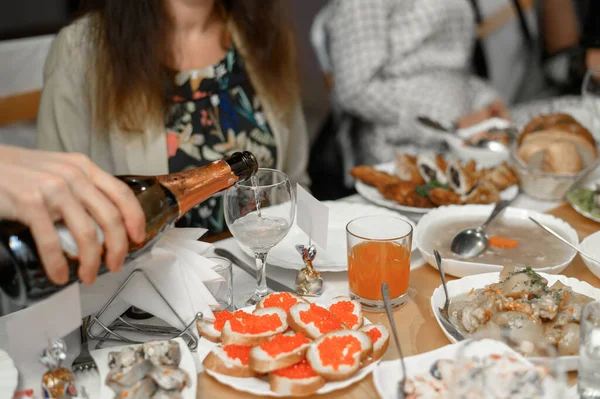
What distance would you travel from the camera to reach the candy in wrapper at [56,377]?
0.82 metres

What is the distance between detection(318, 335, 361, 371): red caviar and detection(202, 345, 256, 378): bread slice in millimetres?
104

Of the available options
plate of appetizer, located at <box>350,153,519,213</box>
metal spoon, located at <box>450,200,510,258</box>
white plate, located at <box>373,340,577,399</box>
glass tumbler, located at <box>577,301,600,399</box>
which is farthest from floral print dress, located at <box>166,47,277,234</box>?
glass tumbler, located at <box>577,301,600,399</box>

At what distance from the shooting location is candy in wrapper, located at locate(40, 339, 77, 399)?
82 cm

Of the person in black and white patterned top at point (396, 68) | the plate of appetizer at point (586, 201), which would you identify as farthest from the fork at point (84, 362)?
the person in black and white patterned top at point (396, 68)

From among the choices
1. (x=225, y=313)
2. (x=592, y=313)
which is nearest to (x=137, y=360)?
(x=225, y=313)

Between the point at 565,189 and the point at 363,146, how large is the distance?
1.36 meters

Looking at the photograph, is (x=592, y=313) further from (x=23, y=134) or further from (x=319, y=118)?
(x=319, y=118)

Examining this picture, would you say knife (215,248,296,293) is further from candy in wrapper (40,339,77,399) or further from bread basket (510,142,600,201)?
bread basket (510,142,600,201)

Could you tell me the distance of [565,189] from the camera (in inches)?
62.5

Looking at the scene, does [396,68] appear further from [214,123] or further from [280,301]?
[280,301]

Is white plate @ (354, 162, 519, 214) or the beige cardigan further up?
the beige cardigan

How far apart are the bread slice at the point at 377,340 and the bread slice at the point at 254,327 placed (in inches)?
5.0

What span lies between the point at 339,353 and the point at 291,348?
66 millimetres

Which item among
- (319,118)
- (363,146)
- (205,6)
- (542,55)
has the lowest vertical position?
(319,118)
